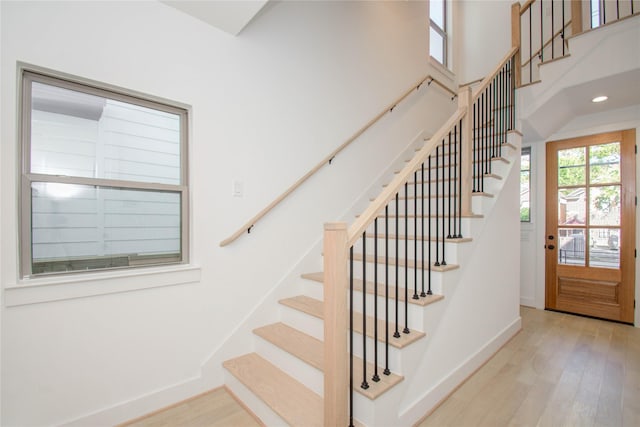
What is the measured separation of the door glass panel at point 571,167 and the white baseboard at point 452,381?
212 centimetres

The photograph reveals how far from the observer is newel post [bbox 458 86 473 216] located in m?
2.35

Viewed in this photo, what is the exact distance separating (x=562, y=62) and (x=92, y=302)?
4389 mm

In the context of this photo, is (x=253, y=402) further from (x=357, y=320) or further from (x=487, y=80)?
(x=487, y=80)

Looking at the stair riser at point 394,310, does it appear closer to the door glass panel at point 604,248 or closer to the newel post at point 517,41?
the newel post at point 517,41

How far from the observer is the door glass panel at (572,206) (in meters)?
3.68

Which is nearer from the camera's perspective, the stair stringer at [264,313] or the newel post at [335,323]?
the newel post at [335,323]

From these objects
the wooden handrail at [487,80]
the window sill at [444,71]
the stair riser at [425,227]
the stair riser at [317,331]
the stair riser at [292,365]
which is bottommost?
the stair riser at [292,365]

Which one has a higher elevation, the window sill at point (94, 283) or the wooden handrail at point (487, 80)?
the wooden handrail at point (487, 80)

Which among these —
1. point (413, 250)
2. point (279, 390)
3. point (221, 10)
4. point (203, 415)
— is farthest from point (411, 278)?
point (221, 10)

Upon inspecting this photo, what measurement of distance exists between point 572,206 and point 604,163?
1.91 ft

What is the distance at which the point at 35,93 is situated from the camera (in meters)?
1.61

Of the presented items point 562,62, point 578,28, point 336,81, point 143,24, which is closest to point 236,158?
point 143,24

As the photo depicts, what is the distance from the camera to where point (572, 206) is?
3756 mm

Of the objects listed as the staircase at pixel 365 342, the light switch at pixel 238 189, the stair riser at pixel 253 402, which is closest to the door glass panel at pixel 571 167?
the staircase at pixel 365 342
